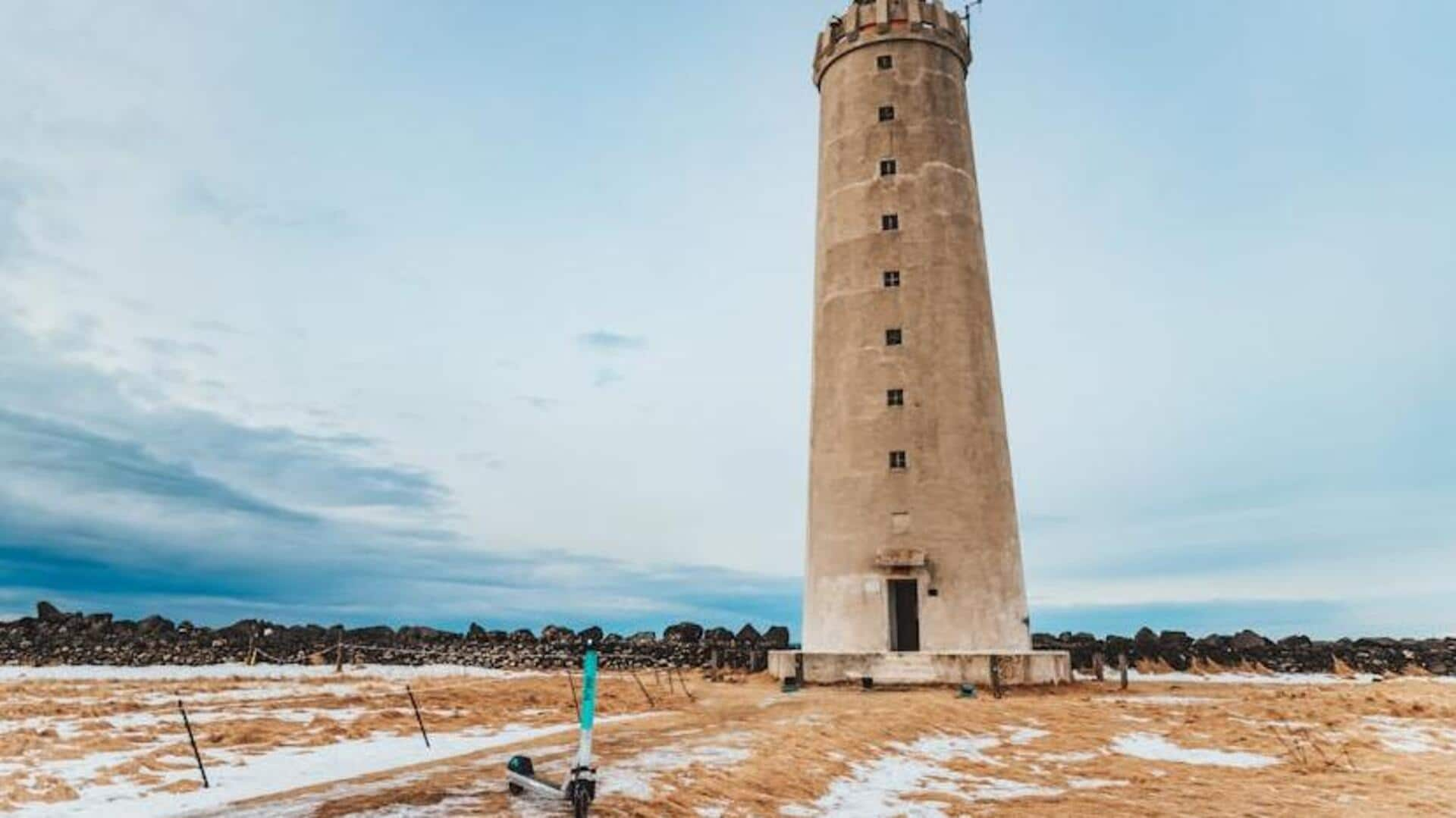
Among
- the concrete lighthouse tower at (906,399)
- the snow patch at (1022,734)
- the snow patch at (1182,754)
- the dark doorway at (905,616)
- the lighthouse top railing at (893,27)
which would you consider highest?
the lighthouse top railing at (893,27)

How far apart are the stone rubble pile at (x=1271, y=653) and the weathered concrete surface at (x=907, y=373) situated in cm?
1187

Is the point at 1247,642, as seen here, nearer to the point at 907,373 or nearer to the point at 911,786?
the point at 907,373

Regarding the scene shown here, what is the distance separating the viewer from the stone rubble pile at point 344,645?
33.0 metres

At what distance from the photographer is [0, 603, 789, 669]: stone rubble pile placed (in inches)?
1299

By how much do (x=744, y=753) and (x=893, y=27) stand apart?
24.2 m

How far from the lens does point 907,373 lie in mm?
27438

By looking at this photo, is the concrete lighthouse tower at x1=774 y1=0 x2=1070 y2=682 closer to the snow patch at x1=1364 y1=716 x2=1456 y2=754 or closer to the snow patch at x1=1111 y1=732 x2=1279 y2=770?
the snow patch at x1=1364 y1=716 x2=1456 y2=754

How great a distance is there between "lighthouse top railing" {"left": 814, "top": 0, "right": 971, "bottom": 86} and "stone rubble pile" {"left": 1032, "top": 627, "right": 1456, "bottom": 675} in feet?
70.3

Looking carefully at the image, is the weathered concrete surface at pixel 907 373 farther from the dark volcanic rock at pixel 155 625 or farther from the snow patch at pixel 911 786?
the dark volcanic rock at pixel 155 625

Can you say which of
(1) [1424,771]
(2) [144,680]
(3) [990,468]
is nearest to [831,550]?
(3) [990,468]

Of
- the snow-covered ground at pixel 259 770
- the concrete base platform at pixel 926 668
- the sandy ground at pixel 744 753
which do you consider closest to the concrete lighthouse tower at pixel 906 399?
the concrete base platform at pixel 926 668

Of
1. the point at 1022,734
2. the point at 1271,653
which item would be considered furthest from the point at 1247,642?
the point at 1022,734

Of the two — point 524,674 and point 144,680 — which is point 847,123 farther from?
point 144,680

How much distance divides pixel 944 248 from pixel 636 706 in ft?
50.6
